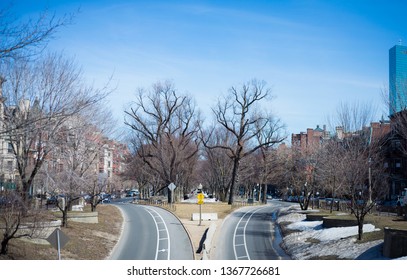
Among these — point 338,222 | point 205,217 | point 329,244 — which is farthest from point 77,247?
point 338,222

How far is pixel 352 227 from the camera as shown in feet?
32.6

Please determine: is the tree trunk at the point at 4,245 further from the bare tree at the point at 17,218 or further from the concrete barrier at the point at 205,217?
the concrete barrier at the point at 205,217

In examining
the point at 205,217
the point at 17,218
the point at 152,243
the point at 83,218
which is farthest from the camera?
the point at 205,217

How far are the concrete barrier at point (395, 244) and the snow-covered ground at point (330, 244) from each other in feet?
0.53

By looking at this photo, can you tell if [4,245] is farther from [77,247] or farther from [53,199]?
[53,199]

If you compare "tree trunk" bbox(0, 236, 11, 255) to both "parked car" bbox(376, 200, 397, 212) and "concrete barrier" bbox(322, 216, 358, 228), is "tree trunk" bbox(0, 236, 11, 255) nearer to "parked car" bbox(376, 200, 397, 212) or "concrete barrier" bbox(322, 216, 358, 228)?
"concrete barrier" bbox(322, 216, 358, 228)

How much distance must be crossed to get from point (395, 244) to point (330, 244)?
1719 millimetres

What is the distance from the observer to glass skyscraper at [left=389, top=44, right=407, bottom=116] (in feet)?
20.2

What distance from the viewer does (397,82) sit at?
7.27 meters

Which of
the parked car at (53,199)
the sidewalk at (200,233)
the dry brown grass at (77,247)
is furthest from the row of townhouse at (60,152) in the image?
the sidewalk at (200,233)

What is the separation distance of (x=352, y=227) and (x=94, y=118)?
20.4ft

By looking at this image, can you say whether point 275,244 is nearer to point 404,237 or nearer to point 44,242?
point 404,237

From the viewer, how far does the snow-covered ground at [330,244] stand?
718 cm
